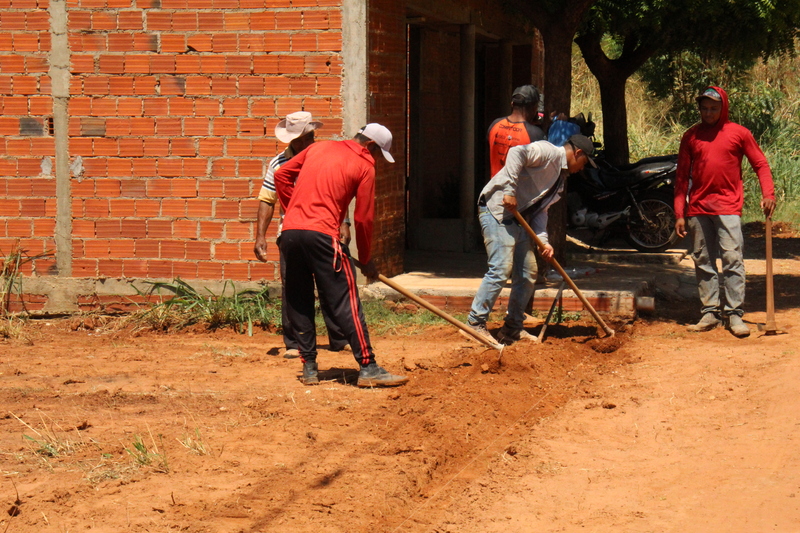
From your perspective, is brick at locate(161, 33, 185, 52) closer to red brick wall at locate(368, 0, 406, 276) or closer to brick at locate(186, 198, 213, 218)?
brick at locate(186, 198, 213, 218)

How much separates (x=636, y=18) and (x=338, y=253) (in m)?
7.55

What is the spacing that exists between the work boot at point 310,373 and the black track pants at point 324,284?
196 mm

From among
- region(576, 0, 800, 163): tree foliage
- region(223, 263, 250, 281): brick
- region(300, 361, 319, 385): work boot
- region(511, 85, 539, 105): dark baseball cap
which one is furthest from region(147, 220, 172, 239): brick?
region(576, 0, 800, 163): tree foliage

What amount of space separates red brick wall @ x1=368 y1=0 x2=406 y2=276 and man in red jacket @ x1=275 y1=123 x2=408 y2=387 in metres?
2.26

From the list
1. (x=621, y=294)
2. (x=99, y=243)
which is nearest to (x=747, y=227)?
(x=621, y=294)

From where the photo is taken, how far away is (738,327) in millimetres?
7785

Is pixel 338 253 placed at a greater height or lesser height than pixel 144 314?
greater

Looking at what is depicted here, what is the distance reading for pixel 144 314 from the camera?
8500 mm

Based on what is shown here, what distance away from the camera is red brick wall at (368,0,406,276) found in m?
8.55

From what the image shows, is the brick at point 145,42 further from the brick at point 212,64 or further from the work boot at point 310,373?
the work boot at point 310,373

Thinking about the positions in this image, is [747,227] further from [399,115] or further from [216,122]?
[216,122]

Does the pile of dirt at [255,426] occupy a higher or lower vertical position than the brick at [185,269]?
lower

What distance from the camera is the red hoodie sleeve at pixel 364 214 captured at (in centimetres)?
607

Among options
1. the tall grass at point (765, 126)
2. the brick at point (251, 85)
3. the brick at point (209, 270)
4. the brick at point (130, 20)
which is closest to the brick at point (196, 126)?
the brick at point (251, 85)
